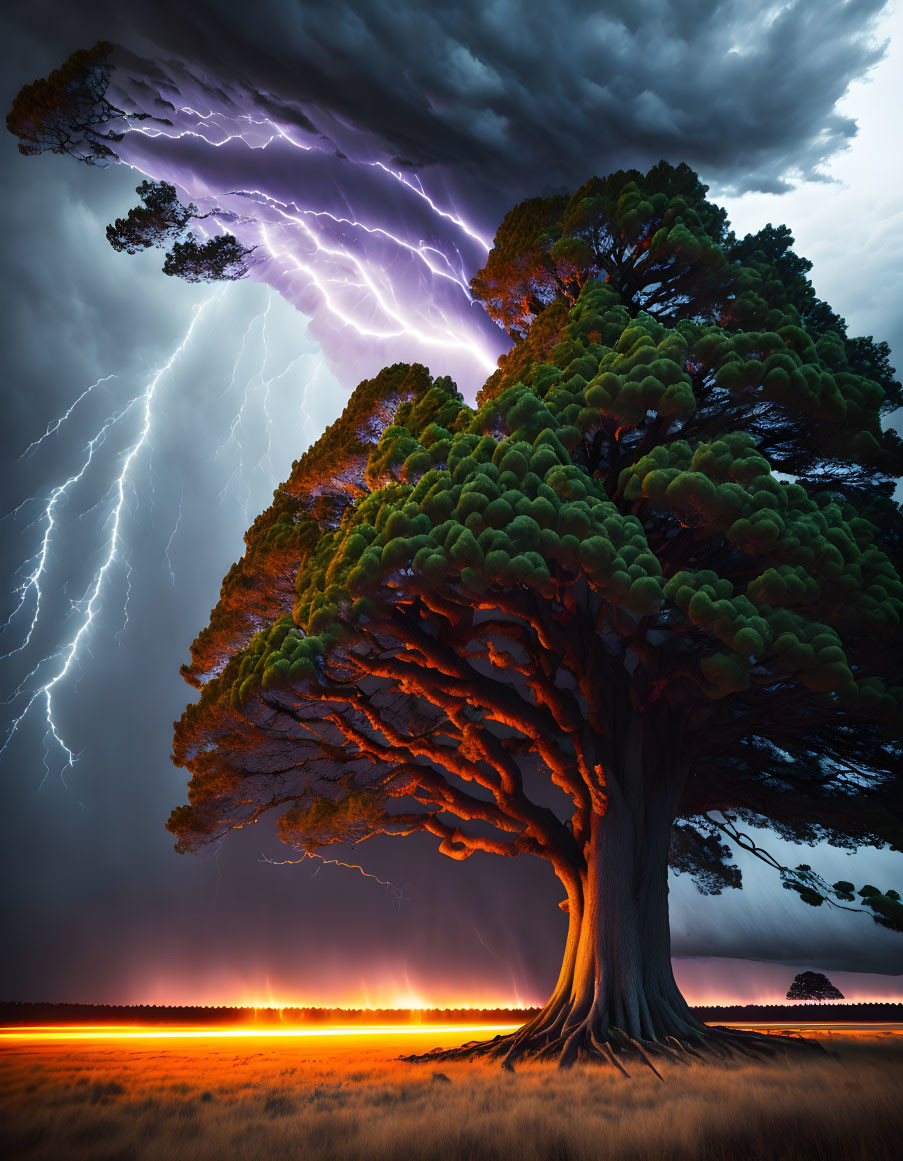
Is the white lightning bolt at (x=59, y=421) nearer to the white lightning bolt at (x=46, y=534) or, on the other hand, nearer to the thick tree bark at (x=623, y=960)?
the white lightning bolt at (x=46, y=534)

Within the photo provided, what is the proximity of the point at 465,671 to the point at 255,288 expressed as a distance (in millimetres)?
11313

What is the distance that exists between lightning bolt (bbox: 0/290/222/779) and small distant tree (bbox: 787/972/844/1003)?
13448 mm

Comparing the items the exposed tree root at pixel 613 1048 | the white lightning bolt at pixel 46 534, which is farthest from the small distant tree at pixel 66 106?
the exposed tree root at pixel 613 1048

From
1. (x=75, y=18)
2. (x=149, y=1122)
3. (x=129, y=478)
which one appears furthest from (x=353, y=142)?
(x=149, y=1122)

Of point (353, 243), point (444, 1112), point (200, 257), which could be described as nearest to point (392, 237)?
point (353, 243)

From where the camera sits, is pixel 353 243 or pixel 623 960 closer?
pixel 623 960

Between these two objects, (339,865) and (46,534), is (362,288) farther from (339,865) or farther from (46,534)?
(339,865)

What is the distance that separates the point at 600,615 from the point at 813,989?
38.5ft

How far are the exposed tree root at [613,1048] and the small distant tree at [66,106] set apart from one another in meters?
8.62

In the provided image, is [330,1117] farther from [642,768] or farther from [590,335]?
[590,335]

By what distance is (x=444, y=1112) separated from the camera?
10.3 ft

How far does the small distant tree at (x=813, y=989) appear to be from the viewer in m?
12.7

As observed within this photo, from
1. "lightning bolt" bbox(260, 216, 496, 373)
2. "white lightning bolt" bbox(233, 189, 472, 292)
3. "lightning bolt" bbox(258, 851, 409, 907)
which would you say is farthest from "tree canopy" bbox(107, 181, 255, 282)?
"lightning bolt" bbox(258, 851, 409, 907)

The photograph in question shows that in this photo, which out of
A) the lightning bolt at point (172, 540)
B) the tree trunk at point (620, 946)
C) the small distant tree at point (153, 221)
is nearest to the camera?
the tree trunk at point (620, 946)
